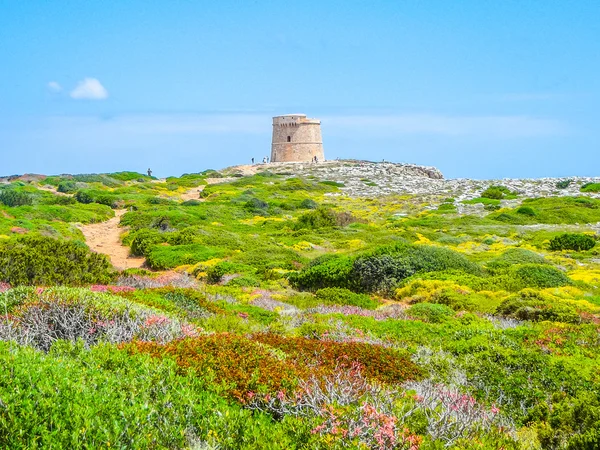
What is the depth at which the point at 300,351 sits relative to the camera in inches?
352

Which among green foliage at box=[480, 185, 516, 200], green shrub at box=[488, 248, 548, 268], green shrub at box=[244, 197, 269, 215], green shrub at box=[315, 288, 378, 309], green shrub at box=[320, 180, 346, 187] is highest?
green shrub at box=[488, 248, 548, 268]

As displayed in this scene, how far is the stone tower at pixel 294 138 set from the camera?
94188 millimetres

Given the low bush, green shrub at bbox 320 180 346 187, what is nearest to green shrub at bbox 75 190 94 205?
the low bush

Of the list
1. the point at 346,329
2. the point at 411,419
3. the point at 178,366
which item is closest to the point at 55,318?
the point at 178,366

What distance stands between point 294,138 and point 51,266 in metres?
80.1

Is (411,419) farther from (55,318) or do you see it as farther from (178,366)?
(55,318)

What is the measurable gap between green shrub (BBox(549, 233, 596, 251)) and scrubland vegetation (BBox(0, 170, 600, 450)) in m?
1.31

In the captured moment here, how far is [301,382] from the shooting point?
670 cm

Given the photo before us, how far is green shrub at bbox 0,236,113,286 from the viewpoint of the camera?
50.0 feet

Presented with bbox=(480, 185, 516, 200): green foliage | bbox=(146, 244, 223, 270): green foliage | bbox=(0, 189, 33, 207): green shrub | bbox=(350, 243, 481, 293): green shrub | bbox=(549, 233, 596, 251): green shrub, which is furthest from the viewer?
bbox=(480, 185, 516, 200): green foliage

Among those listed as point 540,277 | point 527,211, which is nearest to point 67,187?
point 527,211

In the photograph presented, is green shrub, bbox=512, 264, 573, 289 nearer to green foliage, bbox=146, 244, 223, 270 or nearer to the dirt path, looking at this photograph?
green foliage, bbox=146, 244, 223, 270

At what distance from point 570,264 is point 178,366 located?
762 inches

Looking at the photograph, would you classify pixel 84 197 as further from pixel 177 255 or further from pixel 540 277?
pixel 540 277
